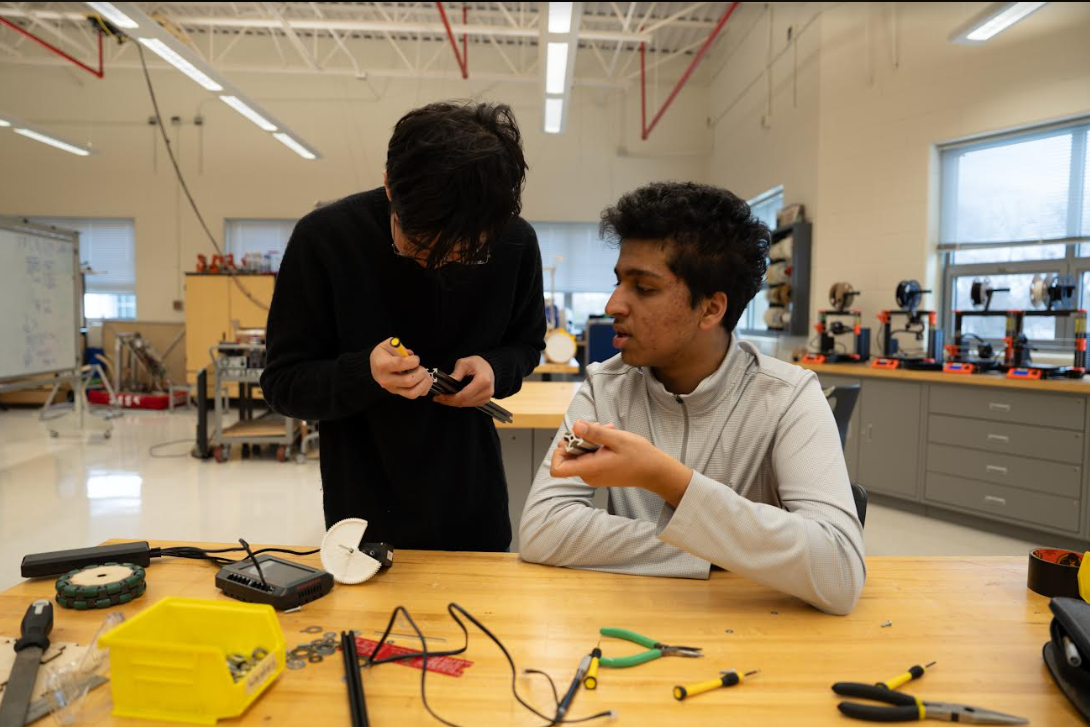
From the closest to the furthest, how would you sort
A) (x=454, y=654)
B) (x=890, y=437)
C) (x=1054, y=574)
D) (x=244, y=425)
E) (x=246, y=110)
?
(x=454, y=654), (x=1054, y=574), (x=890, y=437), (x=244, y=425), (x=246, y=110)

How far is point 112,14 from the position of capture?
12.5ft

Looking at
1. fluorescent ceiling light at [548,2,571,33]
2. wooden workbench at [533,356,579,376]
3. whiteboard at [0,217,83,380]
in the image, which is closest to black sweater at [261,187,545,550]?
fluorescent ceiling light at [548,2,571,33]

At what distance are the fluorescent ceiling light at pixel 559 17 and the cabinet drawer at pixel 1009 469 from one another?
3.25 metres

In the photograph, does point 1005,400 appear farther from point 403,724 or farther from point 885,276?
point 403,724

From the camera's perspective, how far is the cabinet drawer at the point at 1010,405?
3.32 metres

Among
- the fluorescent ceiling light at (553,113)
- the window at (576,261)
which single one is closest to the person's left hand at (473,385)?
the fluorescent ceiling light at (553,113)

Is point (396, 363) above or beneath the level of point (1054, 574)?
above

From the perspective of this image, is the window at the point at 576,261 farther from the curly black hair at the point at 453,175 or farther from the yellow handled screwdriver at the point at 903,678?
the yellow handled screwdriver at the point at 903,678

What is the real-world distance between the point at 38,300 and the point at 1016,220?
279 inches

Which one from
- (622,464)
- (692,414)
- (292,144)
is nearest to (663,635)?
(622,464)

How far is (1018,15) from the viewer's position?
11.5ft

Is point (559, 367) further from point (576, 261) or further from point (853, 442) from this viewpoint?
point (576, 261)

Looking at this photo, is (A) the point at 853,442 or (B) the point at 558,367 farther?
(B) the point at 558,367

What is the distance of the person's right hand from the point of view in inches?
42.1
